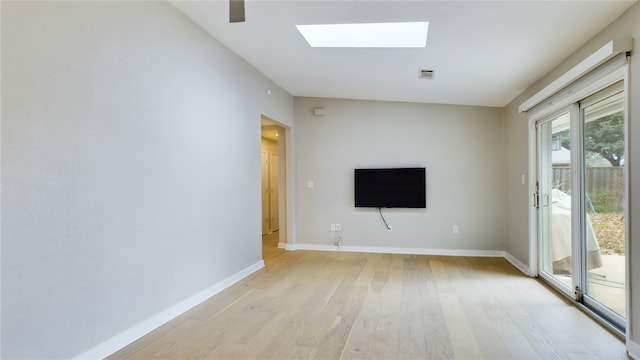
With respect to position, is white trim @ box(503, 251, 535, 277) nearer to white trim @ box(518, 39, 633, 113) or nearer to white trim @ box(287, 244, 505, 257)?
white trim @ box(287, 244, 505, 257)

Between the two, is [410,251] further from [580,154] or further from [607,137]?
[607,137]

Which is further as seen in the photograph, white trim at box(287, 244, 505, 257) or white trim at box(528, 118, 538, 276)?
white trim at box(287, 244, 505, 257)

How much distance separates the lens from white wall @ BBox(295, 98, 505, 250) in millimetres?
5375

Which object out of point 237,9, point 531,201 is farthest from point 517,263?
point 237,9

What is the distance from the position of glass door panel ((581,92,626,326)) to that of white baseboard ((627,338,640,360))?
0.43m

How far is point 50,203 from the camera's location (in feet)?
6.22

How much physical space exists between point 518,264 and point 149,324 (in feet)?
14.8

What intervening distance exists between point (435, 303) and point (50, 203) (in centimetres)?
314

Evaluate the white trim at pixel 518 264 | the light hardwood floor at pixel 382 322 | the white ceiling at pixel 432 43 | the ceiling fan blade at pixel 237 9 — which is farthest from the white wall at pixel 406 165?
the ceiling fan blade at pixel 237 9

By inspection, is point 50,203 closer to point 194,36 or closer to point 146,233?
point 146,233

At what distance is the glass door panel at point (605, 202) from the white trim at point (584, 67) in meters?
0.29

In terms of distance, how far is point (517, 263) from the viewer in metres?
4.65

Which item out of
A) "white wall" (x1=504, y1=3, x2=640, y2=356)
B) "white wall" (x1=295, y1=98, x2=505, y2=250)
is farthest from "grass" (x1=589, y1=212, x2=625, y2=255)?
"white wall" (x1=295, y1=98, x2=505, y2=250)

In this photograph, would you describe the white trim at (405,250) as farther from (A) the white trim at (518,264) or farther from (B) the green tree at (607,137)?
(B) the green tree at (607,137)
